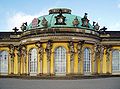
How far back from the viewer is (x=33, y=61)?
45.7 m

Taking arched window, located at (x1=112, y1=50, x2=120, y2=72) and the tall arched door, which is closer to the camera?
the tall arched door

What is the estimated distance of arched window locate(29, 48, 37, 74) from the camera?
149ft

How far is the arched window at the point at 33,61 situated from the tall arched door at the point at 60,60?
3655mm

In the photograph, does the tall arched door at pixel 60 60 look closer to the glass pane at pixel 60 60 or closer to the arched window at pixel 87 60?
the glass pane at pixel 60 60

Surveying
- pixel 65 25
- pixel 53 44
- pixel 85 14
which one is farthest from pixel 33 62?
pixel 85 14

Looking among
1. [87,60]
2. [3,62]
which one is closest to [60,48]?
[87,60]

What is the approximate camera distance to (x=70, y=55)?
43.0 meters

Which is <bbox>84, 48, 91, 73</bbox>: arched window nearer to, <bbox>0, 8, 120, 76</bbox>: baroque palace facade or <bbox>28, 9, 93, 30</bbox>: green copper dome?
<bbox>0, 8, 120, 76</bbox>: baroque palace facade

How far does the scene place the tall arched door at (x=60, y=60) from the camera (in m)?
43.5

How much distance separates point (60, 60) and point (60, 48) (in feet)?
5.98

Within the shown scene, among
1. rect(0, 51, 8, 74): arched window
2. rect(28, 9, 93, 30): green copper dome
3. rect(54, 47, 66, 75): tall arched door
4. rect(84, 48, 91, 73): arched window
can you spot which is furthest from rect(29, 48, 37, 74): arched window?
rect(84, 48, 91, 73): arched window

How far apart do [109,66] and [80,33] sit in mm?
10095

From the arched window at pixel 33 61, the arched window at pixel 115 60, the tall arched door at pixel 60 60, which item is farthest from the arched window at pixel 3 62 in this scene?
the arched window at pixel 115 60

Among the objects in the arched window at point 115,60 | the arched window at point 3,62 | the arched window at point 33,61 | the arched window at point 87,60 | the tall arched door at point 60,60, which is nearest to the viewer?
the tall arched door at point 60,60
